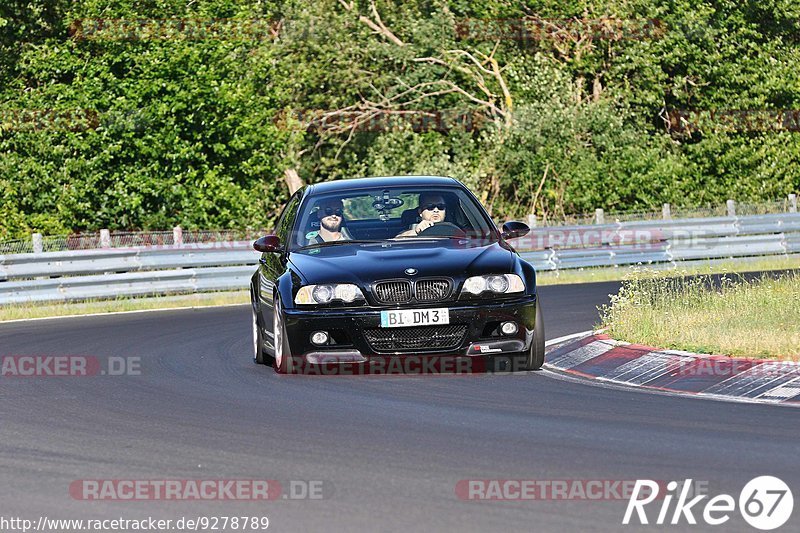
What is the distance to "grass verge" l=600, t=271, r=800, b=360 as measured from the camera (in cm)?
1241

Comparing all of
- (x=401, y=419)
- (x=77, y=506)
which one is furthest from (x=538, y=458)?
(x=77, y=506)

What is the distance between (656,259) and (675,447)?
70.8ft

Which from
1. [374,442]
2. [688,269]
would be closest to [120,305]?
[688,269]

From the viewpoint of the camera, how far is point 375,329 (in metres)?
11.8

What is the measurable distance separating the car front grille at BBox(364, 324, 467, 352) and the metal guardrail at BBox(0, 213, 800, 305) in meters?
14.0

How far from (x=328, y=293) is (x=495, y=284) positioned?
1.31 metres

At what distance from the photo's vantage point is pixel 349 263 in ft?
40.0

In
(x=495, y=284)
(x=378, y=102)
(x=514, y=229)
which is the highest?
(x=378, y=102)

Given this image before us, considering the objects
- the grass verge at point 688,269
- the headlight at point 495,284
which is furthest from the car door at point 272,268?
the grass verge at point 688,269

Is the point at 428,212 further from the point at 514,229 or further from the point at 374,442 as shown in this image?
the point at 374,442

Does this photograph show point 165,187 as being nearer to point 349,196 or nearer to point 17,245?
point 17,245

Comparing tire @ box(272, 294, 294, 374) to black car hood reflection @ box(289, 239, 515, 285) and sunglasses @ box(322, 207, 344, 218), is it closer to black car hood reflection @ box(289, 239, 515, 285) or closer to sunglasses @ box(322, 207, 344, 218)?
black car hood reflection @ box(289, 239, 515, 285)

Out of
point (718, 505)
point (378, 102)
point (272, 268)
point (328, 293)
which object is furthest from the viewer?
point (378, 102)

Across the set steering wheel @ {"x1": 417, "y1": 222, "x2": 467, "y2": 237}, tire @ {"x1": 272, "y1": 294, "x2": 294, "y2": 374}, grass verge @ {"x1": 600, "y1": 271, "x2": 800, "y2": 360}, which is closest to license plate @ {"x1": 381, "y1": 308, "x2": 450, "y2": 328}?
tire @ {"x1": 272, "y1": 294, "x2": 294, "y2": 374}
